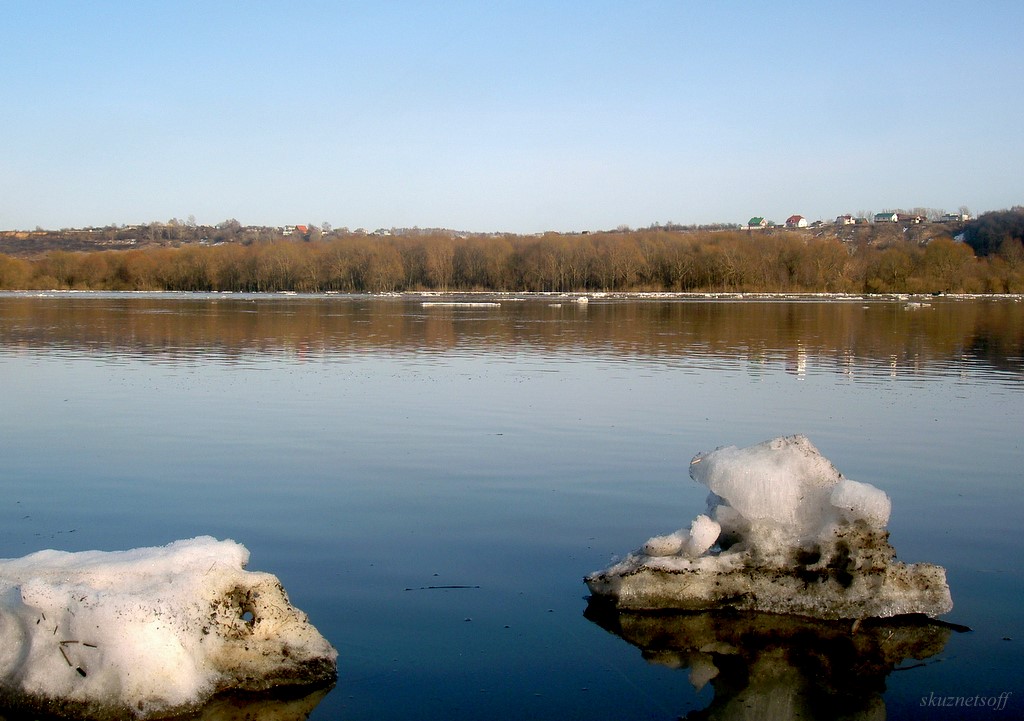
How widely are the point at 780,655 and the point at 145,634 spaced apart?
4.12 metres

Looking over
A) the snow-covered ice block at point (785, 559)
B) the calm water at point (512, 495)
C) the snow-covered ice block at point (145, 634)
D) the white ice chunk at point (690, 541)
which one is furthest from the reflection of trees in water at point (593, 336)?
the snow-covered ice block at point (145, 634)

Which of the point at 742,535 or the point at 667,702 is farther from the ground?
the point at 742,535

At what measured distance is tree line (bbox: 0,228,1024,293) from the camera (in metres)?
115

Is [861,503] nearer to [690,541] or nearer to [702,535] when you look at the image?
[702,535]

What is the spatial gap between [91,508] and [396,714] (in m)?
5.72

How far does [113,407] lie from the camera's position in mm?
17203

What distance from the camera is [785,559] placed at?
734cm

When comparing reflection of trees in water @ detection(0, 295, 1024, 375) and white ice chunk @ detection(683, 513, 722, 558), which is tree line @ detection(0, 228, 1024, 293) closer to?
reflection of trees in water @ detection(0, 295, 1024, 375)

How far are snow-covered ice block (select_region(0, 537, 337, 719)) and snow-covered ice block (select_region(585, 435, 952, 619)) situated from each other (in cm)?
257

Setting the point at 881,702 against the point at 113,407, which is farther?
the point at 113,407

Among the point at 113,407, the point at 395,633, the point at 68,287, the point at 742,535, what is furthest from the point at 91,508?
the point at 68,287

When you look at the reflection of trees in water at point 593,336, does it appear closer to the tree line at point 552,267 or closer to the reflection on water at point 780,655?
the reflection on water at point 780,655

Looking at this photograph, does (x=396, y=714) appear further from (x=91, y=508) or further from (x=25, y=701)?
(x=91, y=508)

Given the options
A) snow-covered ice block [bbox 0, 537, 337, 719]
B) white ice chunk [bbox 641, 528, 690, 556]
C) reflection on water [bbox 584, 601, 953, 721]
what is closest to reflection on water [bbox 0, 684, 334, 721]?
snow-covered ice block [bbox 0, 537, 337, 719]
